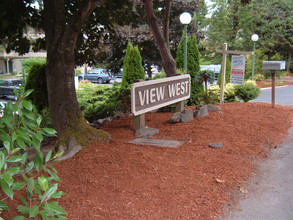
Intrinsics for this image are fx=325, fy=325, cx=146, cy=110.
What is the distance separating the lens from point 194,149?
4988mm

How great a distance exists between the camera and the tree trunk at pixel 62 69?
4723 mm

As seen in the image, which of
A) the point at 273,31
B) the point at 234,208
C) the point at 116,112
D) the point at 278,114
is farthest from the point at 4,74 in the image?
the point at 234,208

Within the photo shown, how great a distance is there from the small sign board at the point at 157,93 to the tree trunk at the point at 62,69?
1.12 m

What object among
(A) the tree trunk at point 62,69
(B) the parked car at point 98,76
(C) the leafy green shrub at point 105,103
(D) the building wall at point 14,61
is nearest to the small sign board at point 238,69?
(C) the leafy green shrub at point 105,103

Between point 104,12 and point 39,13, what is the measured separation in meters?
1.34

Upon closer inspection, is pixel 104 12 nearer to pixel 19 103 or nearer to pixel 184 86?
pixel 184 86

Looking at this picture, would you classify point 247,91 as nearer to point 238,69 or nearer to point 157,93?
point 238,69

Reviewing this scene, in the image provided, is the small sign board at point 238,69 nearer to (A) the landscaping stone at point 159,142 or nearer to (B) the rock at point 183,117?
(B) the rock at point 183,117

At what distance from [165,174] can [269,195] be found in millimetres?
1192

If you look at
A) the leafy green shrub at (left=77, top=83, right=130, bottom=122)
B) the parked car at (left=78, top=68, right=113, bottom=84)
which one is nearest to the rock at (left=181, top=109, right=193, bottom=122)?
the leafy green shrub at (left=77, top=83, right=130, bottom=122)

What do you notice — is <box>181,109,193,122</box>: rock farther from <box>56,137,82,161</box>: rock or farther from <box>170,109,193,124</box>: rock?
<box>56,137,82,161</box>: rock

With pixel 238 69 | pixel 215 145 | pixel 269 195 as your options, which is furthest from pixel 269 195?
pixel 238 69

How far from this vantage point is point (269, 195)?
3.64 metres

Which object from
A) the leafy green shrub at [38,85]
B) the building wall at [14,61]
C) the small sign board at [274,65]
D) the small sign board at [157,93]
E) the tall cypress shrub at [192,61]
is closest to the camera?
the small sign board at [157,93]
